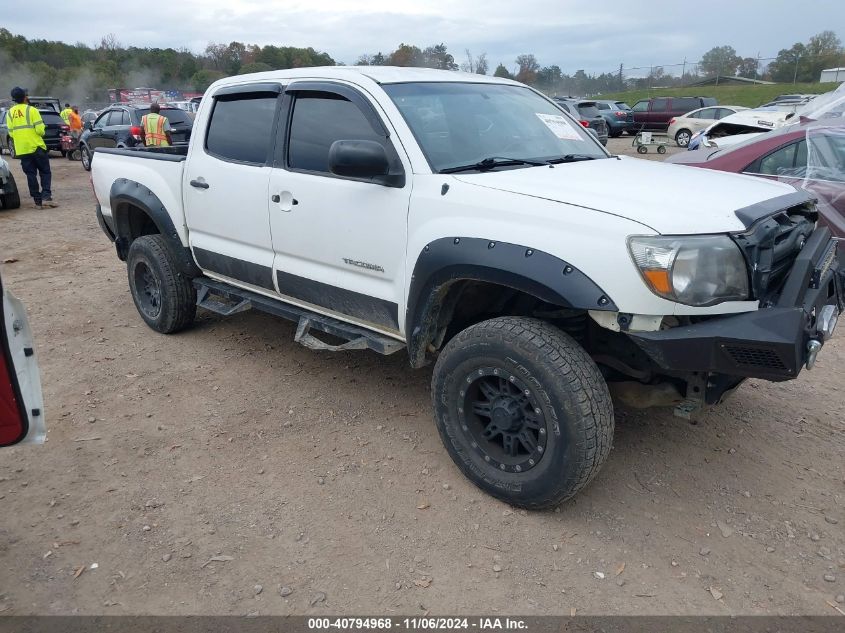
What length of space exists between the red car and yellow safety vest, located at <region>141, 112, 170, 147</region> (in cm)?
1107

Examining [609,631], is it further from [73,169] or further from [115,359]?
[73,169]

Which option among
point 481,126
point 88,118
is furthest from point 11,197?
point 88,118

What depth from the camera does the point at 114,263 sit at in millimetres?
Answer: 7730

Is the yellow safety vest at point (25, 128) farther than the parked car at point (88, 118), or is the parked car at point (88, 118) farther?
the parked car at point (88, 118)

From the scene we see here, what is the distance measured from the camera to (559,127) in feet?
13.1

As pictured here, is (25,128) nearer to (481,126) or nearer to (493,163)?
(481,126)

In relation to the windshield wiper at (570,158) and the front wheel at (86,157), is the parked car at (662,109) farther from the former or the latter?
the windshield wiper at (570,158)

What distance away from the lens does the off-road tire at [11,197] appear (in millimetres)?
11367

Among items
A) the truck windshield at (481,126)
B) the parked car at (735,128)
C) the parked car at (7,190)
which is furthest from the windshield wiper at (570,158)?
the parked car at (7,190)

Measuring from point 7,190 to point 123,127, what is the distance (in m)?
5.74

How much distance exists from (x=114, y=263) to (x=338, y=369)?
442 cm

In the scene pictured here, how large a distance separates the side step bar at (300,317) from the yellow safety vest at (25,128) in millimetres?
8186

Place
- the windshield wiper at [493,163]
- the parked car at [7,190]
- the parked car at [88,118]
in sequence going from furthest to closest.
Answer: the parked car at [88,118] < the parked car at [7,190] < the windshield wiper at [493,163]

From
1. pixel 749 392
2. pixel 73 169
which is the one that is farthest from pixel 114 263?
pixel 73 169
